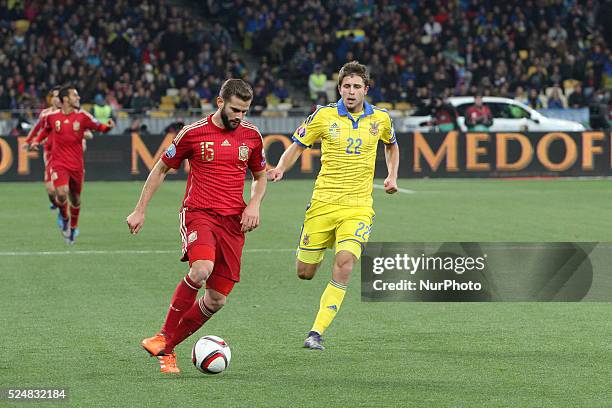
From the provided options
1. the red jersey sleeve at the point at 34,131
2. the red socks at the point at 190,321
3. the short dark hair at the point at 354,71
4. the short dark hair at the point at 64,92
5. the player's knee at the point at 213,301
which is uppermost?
the short dark hair at the point at 354,71

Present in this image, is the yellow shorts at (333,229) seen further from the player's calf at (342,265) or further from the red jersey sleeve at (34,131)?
the red jersey sleeve at (34,131)

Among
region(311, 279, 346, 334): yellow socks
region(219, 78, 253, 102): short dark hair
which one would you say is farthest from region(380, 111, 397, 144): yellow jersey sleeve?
region(219, 78, 253, 102): short dark hair

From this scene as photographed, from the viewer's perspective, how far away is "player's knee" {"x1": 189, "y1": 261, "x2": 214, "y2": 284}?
7961 millimetres

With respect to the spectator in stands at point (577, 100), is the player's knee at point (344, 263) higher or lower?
higher

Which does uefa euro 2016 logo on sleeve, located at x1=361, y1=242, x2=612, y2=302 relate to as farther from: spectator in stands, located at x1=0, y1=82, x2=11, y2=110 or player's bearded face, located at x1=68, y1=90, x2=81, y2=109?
spectator in stands, located at x1=0, y1=82, x2=11, y2=110

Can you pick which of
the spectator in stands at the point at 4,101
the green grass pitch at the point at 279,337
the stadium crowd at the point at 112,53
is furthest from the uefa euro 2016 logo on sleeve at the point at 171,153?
the spectator in stands at the point at 4,101

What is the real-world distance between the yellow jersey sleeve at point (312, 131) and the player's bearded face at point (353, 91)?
25cm

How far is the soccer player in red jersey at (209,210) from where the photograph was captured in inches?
320

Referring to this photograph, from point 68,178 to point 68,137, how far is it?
0.54 m

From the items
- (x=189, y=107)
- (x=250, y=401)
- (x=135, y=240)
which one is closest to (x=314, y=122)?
(x=250, y=401)

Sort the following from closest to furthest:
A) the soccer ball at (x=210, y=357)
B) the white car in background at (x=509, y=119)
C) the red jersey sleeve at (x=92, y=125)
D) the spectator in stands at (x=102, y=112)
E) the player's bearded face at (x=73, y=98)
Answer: the soccer ball at (x=210, y=357), the player's bearded face at (x=73, y=98), the red jersey sleeve at (x=92, y=125), the spectator in stands at (x=102, y=112), the white car in background at (x=509, y=119)

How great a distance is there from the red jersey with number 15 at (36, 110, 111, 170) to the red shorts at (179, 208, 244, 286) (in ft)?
29.6

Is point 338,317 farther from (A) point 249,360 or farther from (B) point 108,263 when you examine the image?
(B) point 108,263

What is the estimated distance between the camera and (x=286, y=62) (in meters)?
37.3
